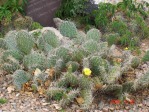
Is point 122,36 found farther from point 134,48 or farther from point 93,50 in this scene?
point 93,50

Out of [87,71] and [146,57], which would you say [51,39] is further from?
[146,57]

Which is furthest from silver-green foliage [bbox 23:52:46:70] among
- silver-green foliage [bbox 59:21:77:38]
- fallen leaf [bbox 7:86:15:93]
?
silver-green foliage [bbox 59:21:77:38]

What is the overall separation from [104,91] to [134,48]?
1626 millimetres

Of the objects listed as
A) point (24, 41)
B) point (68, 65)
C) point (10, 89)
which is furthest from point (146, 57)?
point (10, 89)

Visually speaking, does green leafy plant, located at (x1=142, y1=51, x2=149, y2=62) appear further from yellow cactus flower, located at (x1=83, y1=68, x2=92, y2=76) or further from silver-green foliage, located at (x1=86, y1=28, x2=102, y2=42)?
yellow cactus flower, located at (x1=83, y1=68, x2=92, y2=76)

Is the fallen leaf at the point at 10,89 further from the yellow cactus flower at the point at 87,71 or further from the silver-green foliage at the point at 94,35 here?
the silver-green foliage at the point at 94,35

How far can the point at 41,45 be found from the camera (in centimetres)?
530

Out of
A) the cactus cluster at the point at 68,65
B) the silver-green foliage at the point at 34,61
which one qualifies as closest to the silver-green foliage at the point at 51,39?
the cactus cluster at the point at 68,65

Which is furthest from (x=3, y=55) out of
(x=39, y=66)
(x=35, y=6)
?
(x=35, y=6)

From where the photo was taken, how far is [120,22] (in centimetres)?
654

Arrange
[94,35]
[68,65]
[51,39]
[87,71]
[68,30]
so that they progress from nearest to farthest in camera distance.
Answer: [87,71]
[68,65]
[51,39]
[94,35]
[68,30]

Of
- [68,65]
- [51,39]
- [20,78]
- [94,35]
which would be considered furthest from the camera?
[94,35]

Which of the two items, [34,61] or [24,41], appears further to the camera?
[24,41]

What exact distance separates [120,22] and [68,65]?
6.37ft
